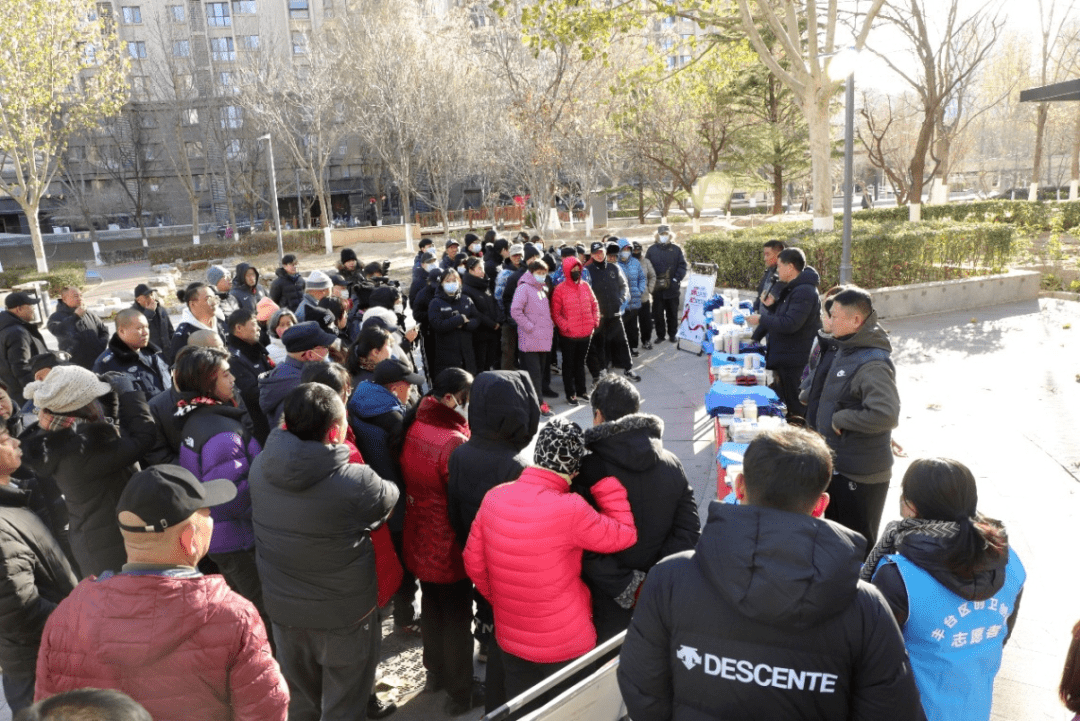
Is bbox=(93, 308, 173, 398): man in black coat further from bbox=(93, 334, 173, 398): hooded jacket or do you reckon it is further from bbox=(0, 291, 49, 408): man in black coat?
bbox=(0, 291, 49, 408): man in black coat

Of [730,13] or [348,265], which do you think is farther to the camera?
[730,13]

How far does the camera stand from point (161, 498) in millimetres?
2191

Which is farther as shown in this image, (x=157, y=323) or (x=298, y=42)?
(x=298, y=42)

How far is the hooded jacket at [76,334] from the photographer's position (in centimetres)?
730

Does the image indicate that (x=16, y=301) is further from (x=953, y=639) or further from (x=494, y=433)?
(x=953, y=639)

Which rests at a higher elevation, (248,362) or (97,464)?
(248,362)

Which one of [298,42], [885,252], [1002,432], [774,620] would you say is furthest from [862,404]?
[298,42]

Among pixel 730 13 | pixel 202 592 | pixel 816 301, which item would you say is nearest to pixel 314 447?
pixel 202 592

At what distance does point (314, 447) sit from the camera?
2.97 meters

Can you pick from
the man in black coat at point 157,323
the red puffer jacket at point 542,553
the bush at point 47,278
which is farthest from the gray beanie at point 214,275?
the bush at point 47,278

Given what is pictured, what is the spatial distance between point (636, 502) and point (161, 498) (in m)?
1.67

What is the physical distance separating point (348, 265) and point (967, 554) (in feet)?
28.1

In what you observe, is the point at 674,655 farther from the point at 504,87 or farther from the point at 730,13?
the point at 504,87

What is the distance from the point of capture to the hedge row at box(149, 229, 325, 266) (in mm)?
32906
